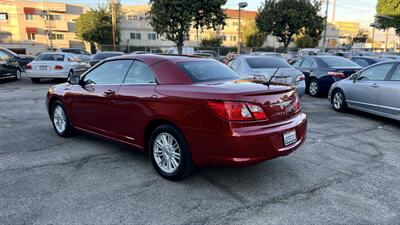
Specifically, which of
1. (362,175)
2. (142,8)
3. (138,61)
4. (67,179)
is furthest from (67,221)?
(142,8)

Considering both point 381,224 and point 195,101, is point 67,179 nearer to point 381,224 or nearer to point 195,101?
point 195,101

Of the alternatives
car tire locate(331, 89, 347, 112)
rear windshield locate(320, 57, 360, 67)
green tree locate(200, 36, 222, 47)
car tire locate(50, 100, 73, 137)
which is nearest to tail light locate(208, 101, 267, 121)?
car tire locate(50, 100, 73, 137)

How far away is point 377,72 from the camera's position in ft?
25.8

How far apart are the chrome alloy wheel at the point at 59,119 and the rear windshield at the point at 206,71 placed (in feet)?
9.36

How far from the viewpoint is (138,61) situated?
15.4 feet

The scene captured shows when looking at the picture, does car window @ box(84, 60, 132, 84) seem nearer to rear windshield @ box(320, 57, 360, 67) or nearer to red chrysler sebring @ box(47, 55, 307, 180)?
red chrysler sebring @ box(47, 55, 307, 180)

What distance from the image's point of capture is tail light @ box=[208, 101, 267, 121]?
3.52 m

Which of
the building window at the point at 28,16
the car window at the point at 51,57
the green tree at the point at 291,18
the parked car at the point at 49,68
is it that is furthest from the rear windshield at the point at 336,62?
the building window at the point at 28,16

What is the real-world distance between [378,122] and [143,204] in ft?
21.6

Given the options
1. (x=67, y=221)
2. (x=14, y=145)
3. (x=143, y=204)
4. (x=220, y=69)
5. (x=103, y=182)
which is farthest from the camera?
(x=14, y=145)

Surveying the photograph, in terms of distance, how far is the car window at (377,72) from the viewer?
24.9 ft

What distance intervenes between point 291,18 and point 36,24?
43747mm

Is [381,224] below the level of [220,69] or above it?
below

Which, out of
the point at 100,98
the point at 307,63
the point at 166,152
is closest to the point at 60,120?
A: the point at 100,98
